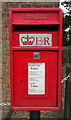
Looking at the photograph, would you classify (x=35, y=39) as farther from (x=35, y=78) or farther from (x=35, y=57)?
(x=35, y=78)

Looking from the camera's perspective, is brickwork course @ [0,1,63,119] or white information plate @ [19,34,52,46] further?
brickwork course @ [0,1,63,119]

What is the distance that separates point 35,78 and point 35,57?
0.26 meters

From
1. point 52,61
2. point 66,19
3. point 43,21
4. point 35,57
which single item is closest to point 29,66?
point 35,57

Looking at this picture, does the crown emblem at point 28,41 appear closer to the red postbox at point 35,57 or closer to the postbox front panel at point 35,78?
the red postbox at point 35,57

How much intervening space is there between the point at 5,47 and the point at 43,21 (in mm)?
1503

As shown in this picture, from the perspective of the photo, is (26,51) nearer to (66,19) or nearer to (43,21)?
(43,21)

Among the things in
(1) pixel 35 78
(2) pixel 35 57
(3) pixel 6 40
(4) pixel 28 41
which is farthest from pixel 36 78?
(3) pixel 6 40

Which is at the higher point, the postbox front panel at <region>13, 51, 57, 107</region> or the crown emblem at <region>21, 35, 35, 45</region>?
the crown emblem at <region>21, 35, 35, 45</region>

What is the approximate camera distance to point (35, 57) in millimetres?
2525

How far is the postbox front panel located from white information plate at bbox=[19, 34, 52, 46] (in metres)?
0.11

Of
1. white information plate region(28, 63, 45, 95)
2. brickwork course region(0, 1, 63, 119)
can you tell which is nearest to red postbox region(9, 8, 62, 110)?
white information plate region(28, 63, 45, 95)

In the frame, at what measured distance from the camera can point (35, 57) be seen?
8.29ft

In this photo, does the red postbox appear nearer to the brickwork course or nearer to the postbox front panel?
the postbox front panel

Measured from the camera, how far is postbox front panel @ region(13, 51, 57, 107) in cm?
254
